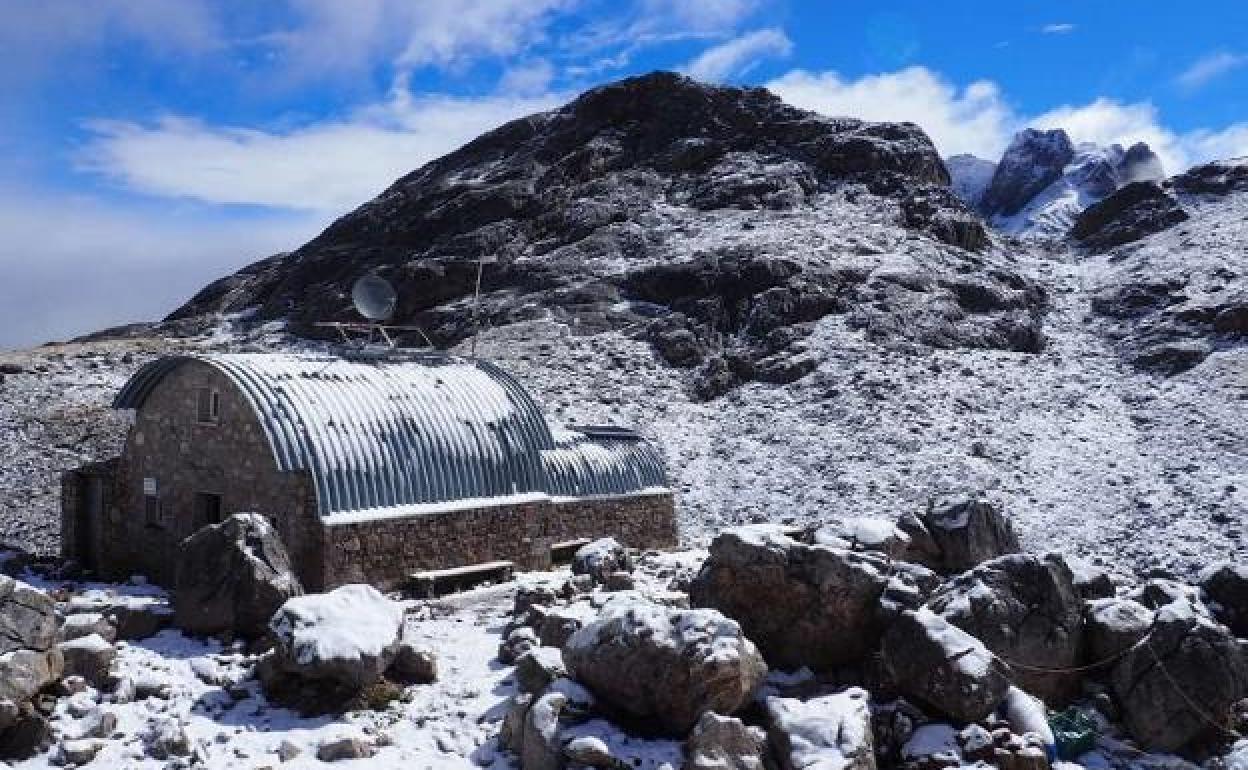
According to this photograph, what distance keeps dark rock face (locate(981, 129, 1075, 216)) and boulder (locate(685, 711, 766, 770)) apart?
11010cm

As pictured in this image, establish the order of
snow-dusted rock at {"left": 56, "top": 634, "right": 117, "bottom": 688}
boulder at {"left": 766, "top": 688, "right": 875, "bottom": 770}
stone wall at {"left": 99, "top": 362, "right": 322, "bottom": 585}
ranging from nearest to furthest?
boulder at {"left": 766, "top": 688, "right": 875, "bottom": 770}, snow-dusted rock at {"left": 56, "top": 634, "right": 117, "bottom": 688}, stone wall at {"left": 99, "top": 362, "right": 322, "bottom": 585}

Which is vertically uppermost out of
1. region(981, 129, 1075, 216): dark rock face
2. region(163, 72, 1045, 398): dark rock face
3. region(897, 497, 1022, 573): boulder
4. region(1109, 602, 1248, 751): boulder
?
region(981, 129, 1075, 216): dark rock face

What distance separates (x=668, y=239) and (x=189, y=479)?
1625 inches

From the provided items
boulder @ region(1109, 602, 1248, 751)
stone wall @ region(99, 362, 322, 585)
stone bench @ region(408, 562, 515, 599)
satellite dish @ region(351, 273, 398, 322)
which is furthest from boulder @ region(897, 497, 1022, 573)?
satellite dish @ region(351, 273, 398, 322)

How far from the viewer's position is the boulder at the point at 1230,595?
16.5 m

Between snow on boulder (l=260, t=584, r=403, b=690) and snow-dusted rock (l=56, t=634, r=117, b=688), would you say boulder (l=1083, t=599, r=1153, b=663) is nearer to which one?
snow on boulder (l=260, t=584, r=403, b=690)

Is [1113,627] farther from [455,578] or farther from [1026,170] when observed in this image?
[1026,170]

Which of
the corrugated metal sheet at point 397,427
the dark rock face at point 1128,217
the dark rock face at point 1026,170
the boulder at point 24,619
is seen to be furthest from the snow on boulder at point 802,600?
the dark rock face at point 1026,170

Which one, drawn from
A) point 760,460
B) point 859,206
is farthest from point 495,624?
point 859,206

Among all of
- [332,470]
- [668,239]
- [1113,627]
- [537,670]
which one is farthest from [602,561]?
[668,239]

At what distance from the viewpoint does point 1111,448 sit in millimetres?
36062

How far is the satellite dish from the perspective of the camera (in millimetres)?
26359

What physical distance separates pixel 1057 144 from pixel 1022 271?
66.5m

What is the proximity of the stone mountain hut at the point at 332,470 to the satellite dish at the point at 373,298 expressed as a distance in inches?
122
